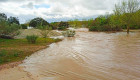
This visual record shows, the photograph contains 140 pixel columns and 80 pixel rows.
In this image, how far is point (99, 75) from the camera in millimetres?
3971

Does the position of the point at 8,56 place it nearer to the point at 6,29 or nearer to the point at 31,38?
the point at 31,38

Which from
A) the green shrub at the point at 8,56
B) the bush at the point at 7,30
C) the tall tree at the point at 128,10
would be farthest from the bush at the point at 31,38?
the tall tree at the point at 128,10

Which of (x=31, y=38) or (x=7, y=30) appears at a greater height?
(x=7, y=30)

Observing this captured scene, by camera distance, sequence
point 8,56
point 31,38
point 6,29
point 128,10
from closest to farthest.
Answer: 1. point 8,56
2. point 31,38
3. point 6,29
4. point 128,10

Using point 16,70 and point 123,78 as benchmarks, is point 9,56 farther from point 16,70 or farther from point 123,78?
point 123,78

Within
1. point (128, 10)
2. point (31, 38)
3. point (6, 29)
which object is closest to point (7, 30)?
point (6, 29)

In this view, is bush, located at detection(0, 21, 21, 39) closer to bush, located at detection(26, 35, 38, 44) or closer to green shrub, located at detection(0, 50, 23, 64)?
bush, located at detection(26, 35, 38, 44)

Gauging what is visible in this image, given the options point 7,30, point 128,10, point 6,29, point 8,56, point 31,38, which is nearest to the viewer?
point 8,56

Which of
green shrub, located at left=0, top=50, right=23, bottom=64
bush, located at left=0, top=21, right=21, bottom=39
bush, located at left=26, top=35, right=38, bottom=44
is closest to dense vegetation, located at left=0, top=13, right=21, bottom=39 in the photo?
bush, located at left=0, top=21, right=21, bottom=39

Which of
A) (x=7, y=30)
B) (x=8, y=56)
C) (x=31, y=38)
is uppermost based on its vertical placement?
(x=7, y=30)

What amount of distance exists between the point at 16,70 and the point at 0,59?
1.73 metres

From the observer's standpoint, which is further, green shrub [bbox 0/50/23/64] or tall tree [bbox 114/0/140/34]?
tall tree [bbox 114/0/140/34]

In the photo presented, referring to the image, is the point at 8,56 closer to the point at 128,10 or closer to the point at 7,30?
the point at 7,30

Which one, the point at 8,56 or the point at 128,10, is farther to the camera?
the point at 128,10
